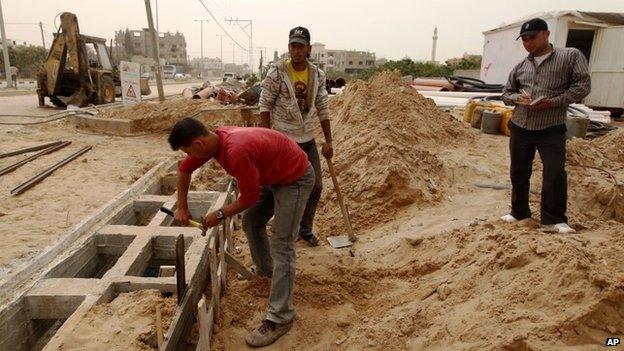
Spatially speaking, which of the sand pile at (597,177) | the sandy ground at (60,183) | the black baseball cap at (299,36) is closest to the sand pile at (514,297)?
the sand pile at (597,177)

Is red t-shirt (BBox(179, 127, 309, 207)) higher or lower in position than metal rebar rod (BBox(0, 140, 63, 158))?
higher

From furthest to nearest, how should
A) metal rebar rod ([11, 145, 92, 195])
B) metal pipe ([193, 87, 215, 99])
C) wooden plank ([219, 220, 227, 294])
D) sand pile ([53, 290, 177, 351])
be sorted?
metal pipe ([193, 87, 215, 99]) → metal rebar rod ([11, 145, 92, 195]) → wooden plank ([219, 220, 227, 294]) → sand pile ([53, 290, 177, 351])

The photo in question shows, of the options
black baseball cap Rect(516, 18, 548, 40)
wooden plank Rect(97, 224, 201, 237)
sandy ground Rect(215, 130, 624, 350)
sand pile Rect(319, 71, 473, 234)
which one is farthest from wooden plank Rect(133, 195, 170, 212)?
black baseball cap Rect(516, 18, 548, 40)

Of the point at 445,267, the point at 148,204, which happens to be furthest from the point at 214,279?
the point at 148,204

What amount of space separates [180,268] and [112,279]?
741 millimetres

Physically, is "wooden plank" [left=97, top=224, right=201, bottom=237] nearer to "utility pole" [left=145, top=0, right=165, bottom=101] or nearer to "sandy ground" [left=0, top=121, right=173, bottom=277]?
"sandy ground" [left=0, top=121, right=173, bottom=277]

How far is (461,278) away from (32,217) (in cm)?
438

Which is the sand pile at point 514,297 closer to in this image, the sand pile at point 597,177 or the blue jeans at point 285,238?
the blue jeans at point 285,238

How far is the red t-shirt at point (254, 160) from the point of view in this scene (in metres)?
2.36

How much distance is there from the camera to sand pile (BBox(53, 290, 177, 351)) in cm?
238

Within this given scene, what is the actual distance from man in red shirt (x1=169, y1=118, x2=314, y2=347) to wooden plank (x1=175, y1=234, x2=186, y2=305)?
19 centimetres

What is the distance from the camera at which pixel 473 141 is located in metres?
7.08

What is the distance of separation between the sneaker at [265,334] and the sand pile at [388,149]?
1.99m

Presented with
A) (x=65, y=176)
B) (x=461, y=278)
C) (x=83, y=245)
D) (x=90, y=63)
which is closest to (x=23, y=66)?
(x=90, y=63)
